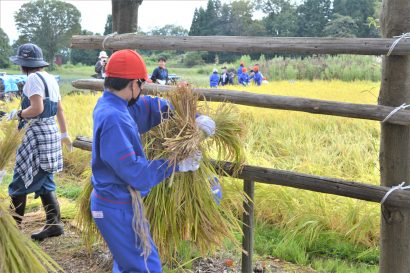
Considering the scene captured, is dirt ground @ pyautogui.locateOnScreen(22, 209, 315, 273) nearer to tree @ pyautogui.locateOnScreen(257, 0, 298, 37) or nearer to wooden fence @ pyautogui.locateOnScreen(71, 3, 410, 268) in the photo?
wooden fence @ pyautogui.locateOnScreen(71, 3, 410, 268)

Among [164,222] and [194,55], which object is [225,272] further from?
[194,55]

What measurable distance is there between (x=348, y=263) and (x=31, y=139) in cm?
265

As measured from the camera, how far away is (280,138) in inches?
270

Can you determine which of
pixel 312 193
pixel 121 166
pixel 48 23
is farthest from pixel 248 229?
pixel 48 23

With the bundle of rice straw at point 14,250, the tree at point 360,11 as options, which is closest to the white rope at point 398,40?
the bundle of rice straw at point 14,250

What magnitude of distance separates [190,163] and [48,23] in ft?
70.5

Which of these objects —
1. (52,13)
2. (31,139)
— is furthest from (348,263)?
(52,13)

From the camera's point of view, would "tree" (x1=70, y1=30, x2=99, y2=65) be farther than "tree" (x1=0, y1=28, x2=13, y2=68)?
Yes

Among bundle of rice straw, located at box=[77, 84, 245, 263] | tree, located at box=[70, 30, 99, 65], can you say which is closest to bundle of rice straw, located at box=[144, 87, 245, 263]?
bundle of rice straw, located at box=[77, 84, 245, 263]

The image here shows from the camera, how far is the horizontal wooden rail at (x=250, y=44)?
2.79m

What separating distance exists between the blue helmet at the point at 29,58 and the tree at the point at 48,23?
17169 mm

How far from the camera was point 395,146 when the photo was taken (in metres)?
2.84

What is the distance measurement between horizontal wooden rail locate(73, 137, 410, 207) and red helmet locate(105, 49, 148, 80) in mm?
880

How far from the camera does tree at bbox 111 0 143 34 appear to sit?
425 centimetres
